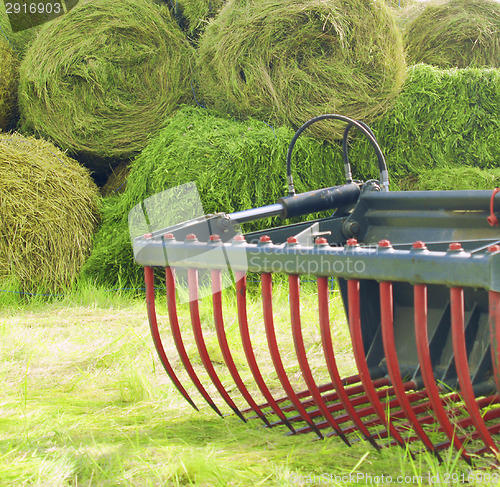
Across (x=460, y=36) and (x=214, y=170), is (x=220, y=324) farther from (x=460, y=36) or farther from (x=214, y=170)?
(x=460, y=36)

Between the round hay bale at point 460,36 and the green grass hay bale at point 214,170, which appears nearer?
the green grass hay bale at point 214,170

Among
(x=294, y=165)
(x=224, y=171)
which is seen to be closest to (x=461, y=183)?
(x=294, y=165)

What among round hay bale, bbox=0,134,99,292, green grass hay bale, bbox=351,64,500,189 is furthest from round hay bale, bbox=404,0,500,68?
round hay bale, bbox=0,134,99,292

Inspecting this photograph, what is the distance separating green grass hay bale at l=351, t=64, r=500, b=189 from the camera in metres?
3.58

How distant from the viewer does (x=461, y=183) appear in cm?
345

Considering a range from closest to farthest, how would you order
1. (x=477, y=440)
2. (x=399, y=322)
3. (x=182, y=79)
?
(x=477, y=440) < (x=399, y=322) < (x=182, y=79)

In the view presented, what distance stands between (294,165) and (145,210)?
834 millimetres

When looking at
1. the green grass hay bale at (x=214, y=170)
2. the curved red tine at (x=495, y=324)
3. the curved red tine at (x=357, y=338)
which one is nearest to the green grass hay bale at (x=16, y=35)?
the green grass hay bale at (x=214, y=170)

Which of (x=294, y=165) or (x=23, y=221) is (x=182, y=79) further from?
(x=23, y=221)

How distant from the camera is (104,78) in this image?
151 inches

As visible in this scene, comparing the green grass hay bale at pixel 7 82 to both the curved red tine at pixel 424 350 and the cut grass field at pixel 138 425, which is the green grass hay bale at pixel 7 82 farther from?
the curved red tine at pixel 424 350

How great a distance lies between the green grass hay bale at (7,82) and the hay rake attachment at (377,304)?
101 inches

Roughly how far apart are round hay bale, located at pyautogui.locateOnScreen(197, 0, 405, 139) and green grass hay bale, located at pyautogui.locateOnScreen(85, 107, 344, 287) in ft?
0.58

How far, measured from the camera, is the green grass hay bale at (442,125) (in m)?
3.58
